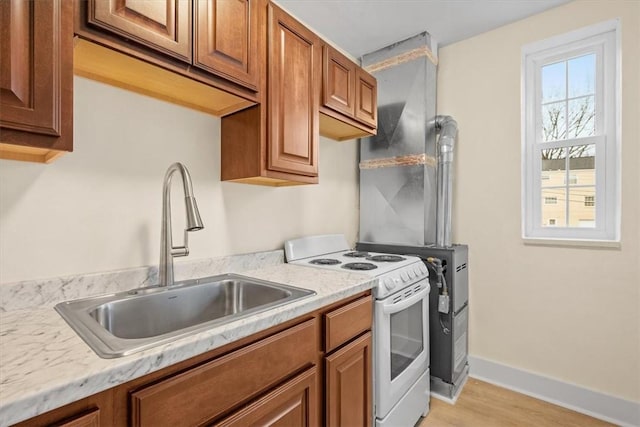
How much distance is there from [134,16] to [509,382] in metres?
2.95

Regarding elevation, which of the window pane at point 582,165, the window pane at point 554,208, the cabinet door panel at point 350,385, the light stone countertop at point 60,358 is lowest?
the cabinet door panel at point 350,385

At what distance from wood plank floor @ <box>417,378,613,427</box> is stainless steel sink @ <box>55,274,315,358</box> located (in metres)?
1.36

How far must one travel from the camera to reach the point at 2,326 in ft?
2.73

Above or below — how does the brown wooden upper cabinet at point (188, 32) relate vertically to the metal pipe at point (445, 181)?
above

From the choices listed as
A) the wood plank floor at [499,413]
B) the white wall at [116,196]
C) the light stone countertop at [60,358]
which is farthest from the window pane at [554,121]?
the light stone countertop at [60,358]

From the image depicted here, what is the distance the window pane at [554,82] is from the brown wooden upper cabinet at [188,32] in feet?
6.85

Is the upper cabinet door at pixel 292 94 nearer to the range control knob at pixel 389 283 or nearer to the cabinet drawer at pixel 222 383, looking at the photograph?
the range control knob at pixel 389 283

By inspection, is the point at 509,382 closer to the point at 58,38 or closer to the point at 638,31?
the point at 638,31

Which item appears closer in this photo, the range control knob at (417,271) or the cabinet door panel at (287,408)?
the cabinet door panel at (287,408)

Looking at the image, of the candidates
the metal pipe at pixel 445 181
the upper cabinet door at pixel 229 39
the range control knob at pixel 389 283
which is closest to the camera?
the upper cabinet door at pixel 229 39

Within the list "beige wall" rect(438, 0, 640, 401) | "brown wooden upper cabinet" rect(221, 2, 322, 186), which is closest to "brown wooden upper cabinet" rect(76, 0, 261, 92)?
"brown wooden upper cabinet" rect(221, 2, 322, 186)

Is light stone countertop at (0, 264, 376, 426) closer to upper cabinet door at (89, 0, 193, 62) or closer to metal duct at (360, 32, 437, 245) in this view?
upper cabinet door at (89, 0, 193, 62)

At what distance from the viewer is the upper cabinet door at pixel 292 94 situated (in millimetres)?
1414

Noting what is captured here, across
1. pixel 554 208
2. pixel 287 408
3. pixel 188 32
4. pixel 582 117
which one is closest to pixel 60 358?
pixel 287 408
